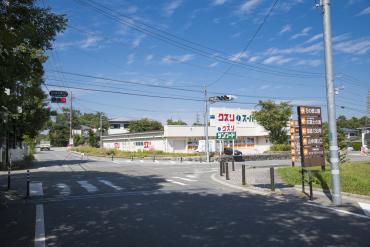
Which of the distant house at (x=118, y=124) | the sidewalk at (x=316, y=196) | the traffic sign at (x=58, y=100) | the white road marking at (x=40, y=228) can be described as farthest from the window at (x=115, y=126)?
the white road marking at (x=40, y=228)

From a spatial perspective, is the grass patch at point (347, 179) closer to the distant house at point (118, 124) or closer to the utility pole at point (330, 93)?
the utility pole at point (330, 93)

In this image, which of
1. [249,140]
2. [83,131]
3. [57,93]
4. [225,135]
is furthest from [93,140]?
[57,93]

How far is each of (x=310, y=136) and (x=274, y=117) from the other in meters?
38.9

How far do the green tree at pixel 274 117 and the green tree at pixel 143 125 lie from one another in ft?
105

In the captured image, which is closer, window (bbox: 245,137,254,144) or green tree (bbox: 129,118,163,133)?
window (bbox: 245,137,254,144)

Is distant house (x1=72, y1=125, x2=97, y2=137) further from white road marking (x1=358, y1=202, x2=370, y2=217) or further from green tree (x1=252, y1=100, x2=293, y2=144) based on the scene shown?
white road marking (x1=358, y1=202, x2=370, y2=217)

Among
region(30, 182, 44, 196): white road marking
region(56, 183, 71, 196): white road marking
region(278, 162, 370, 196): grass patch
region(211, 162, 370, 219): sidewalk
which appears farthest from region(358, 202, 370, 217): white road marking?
region(30, 182, 44, 196): white road marking

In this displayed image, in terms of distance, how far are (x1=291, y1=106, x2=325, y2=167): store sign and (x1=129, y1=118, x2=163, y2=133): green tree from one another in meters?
67.1

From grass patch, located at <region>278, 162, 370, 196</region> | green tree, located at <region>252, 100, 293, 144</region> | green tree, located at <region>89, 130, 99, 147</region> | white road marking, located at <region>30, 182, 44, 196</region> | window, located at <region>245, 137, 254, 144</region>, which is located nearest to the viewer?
grass patch, located at <region>278, 162, 370, 196</region>

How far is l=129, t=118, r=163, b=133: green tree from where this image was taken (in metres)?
83.0

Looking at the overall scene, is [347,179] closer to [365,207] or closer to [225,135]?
[365,207]

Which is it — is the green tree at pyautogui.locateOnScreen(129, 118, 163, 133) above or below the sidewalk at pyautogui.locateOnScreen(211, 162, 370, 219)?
above

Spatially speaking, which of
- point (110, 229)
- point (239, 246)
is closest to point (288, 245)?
point (239, 246)

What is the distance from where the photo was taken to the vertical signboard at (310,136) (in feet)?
53.3
